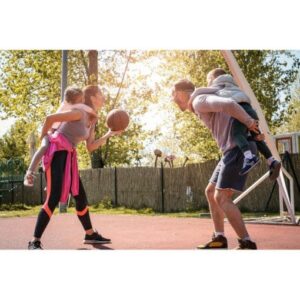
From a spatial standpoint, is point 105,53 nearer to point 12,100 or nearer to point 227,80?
point 12,100

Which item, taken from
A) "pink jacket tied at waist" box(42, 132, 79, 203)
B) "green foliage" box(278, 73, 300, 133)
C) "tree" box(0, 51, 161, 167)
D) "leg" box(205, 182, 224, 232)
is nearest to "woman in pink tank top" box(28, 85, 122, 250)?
"pink jacket tied at waist" box(42, 132, 79, 203)

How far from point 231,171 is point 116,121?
3.63 ft

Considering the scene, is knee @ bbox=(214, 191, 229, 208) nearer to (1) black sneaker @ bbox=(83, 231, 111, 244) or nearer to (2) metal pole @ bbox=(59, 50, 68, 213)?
(1) black sneaker @ bbox=(83, 231, 111, 244)

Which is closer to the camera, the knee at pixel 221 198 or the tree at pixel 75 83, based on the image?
the knee at pixel 221 198

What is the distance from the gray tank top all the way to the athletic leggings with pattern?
6.1 inches

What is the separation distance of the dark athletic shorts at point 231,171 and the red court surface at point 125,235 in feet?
1.82

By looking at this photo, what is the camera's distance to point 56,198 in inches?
183

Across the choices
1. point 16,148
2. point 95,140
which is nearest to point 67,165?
point 95,140

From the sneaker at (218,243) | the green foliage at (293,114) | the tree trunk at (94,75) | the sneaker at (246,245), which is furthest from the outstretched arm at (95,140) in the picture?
the green foliage at (293,114)

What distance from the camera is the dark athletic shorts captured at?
4363mm

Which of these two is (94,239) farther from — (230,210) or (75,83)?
(75,83)

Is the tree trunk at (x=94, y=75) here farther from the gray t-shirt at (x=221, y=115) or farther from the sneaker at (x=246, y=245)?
the sneaker at (x=246, y=245)

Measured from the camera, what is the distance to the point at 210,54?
5.82m

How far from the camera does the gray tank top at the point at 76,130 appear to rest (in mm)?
4871
